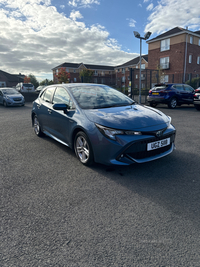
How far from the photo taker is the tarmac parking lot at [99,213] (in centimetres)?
193

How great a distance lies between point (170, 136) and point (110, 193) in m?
Result: 1.64

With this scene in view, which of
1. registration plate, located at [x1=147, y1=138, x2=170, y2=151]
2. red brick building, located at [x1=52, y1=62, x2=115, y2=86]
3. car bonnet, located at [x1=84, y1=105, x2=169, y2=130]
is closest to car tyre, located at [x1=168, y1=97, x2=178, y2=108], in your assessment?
car bonnet, located at [x1=84, y1=105, x2=169, y2=130]

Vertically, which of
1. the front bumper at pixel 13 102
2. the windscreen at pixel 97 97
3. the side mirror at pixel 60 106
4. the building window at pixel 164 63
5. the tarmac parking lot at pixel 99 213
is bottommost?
the tarmac parking lot at pixel 99 213

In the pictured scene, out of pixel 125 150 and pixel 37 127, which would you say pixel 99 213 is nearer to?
pixel 125 150

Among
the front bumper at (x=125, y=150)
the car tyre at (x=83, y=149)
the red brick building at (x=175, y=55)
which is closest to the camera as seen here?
the front bumper at (x=125, y=150)

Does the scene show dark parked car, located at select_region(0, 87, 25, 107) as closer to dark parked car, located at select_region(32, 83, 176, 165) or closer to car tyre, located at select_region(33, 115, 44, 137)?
car tyre, located at select_region(33, 115, 44, 137)

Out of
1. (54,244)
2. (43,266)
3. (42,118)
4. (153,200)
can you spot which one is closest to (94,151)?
(153,200)

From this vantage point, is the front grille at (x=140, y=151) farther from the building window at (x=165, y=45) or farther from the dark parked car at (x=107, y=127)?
the building window at (x=165, y=45)

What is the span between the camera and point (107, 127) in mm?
3512

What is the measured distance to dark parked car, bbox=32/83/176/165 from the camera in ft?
11.4

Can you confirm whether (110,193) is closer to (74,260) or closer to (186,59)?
(74,260)

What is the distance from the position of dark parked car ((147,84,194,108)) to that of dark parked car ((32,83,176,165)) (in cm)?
932

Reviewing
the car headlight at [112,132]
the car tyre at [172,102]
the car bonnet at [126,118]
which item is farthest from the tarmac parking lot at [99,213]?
the car tyre at [172,102]

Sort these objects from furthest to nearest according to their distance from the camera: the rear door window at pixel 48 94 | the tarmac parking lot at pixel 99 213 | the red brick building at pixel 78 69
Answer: the red brick building at pixel 78 69
the rear door window at pixel 48 94
the tarmac parking lot at pixel 99 213
